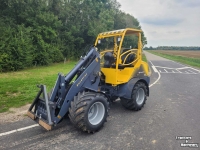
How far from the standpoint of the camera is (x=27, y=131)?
165 inches

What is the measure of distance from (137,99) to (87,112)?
2.60 meters

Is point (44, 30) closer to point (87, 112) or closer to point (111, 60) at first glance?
point (111, 60)

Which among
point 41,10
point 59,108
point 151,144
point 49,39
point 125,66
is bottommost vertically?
point 151,144

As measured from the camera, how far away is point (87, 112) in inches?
154

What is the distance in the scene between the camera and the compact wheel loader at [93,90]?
3.92 meters

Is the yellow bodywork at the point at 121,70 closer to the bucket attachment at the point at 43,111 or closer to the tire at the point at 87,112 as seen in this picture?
the tire at the point at 87,112

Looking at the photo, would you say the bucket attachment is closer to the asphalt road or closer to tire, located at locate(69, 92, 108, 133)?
the asphalt road

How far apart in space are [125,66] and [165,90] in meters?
4.23

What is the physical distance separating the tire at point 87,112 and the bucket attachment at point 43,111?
49 cm

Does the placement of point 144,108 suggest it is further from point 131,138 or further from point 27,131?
point 27,131

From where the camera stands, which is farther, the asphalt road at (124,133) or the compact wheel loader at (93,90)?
the compact wheel loader at (93,90)

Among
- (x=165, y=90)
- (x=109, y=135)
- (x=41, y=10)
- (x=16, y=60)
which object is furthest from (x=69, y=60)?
(x=109, y=135)

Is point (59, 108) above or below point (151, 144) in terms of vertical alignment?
above

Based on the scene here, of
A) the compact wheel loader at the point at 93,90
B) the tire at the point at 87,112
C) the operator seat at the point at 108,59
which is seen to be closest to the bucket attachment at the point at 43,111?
the compact wheel loader at the point at 93,90
